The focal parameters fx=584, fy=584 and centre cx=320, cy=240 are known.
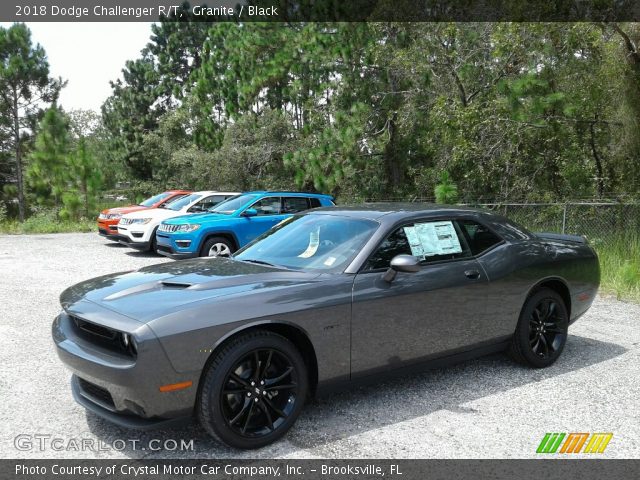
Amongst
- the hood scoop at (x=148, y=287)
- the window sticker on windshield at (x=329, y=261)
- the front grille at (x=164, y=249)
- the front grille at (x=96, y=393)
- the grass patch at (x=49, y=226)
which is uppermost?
the window sticker on windshield at (x=329, y=261)

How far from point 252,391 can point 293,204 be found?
30.4ft

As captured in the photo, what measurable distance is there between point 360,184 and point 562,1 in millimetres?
12116

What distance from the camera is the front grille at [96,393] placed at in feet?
11.5

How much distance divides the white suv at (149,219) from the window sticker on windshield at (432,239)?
379 inches

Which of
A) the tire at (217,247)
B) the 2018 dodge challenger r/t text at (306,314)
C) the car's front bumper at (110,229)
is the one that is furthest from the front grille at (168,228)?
the 2018 dodge challenger r/t text at (306,314)

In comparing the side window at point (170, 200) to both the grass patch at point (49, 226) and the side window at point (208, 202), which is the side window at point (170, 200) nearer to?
the side window at point (208, 202)

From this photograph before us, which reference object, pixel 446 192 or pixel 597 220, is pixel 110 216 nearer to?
pixel 446 192

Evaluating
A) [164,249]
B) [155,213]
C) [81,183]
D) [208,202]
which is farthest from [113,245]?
[81,183]

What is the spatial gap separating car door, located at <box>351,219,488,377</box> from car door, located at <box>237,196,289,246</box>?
24.4ft

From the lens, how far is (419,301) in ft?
14.3

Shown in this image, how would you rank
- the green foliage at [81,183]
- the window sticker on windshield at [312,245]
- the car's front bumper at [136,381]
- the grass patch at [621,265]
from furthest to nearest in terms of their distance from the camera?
the green foliage at [81,183], the grass patch at [621,265], the window sticker on windshield at [312,245], the car's front bumper at [136,381]

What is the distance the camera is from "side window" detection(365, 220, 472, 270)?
4.37 metres

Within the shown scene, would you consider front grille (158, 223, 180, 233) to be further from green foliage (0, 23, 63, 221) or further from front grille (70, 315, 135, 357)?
green foliage (0, 23, 63, 221)

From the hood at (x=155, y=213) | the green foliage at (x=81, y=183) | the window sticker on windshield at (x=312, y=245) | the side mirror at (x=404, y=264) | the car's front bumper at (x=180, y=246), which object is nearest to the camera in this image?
the side mirror at (x=404, y=264)
